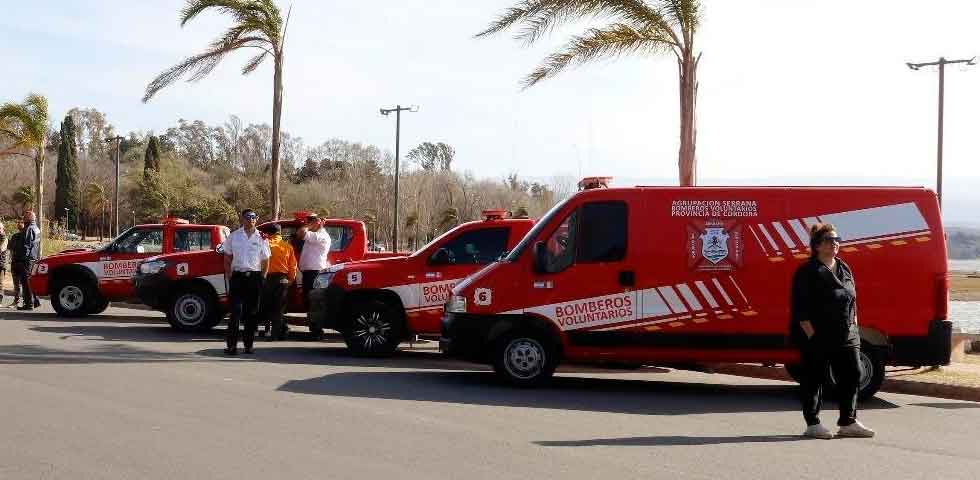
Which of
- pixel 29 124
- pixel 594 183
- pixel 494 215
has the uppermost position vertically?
pixel 29 124

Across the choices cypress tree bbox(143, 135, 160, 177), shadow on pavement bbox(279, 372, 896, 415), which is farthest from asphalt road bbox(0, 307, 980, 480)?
cypress tree bbox(143, 135, 160, 177)

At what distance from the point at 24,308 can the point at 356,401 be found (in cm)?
1286

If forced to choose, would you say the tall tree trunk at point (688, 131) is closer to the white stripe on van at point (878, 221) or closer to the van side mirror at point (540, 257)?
the white stripe on van at point (878, 221)

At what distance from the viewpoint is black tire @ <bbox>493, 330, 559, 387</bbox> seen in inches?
437

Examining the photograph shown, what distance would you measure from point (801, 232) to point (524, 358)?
3056 mm

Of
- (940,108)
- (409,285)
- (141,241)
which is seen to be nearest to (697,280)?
(409,285)

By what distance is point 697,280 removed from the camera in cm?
1084

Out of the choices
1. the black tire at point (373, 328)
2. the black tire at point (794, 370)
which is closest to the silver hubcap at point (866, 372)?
the black tire at point (794, 370)

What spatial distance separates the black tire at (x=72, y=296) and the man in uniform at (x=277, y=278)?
16.2ft

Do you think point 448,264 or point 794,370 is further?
point 448,264

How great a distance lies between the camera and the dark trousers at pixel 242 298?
43.2 ft

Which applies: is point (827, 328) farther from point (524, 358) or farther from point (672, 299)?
point (524, 358)

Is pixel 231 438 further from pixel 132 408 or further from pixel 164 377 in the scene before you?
pixel 164 377

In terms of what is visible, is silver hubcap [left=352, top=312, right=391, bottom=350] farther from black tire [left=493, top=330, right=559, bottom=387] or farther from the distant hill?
the distant hill
